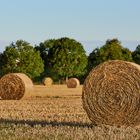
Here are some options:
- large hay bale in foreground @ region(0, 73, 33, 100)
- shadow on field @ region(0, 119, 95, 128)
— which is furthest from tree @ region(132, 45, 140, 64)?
shadow on field @ region(0, 119, 95, 128)

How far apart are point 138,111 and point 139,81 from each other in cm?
93

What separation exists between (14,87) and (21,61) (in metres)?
50.5

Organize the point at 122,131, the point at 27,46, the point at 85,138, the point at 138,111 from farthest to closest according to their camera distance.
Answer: the point at 27,46 → the point at 138,111 → the point at 122,131 → the point at 85,138

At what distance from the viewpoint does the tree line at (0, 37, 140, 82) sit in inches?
3088

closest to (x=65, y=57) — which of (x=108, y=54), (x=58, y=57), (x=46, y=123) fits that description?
(x=58, y=57)

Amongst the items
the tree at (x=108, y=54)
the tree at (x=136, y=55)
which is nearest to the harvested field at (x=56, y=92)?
the tree at (x=108, y=54)

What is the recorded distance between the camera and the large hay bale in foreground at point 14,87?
2859 cm

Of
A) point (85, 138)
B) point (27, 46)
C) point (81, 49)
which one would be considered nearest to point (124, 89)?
point (85, 138)

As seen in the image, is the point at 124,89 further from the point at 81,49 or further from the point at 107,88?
the point at 81,49

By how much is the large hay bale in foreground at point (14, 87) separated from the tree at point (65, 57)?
177 feet

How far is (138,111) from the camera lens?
15.1 meters

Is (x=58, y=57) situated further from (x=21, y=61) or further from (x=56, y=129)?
(x=56, y=129)

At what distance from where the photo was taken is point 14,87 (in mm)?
28891

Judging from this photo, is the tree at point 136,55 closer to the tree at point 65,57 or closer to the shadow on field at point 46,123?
the tree at point 65,57
